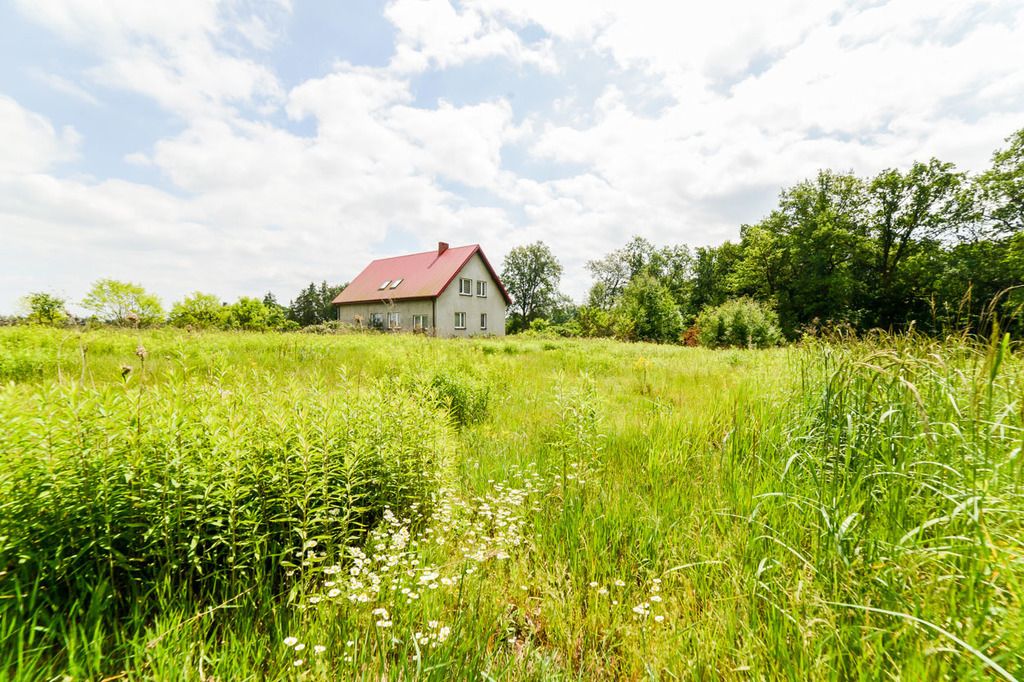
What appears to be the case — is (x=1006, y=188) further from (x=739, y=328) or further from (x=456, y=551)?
(x=456, y=551)

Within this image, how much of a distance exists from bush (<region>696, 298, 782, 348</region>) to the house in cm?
1619

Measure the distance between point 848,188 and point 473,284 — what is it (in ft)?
110

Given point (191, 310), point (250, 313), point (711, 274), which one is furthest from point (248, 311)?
point (711, 274)

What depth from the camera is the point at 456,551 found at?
8.04ft

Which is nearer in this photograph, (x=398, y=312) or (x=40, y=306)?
(x=40, y=306)

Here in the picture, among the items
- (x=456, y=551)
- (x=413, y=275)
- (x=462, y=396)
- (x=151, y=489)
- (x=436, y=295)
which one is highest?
(x=413, y=275)

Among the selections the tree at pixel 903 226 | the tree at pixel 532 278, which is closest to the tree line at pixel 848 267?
the tree at pixel 903 226

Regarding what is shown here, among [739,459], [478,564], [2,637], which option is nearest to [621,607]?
[478,564]

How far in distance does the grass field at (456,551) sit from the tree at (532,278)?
177 ft

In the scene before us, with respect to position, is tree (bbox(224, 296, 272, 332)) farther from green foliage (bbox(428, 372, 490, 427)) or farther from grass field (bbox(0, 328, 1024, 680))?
grass field (bbox(0, 328, 1024, 680))

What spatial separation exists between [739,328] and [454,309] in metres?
20.1

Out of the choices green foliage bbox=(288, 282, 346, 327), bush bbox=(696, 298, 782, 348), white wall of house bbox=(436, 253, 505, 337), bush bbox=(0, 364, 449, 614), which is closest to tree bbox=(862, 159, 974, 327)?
bush bbox=(696, 298, 782, 348)

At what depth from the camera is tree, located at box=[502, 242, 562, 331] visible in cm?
5722

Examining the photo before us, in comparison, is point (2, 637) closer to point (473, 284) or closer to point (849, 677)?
point (849, 677)
